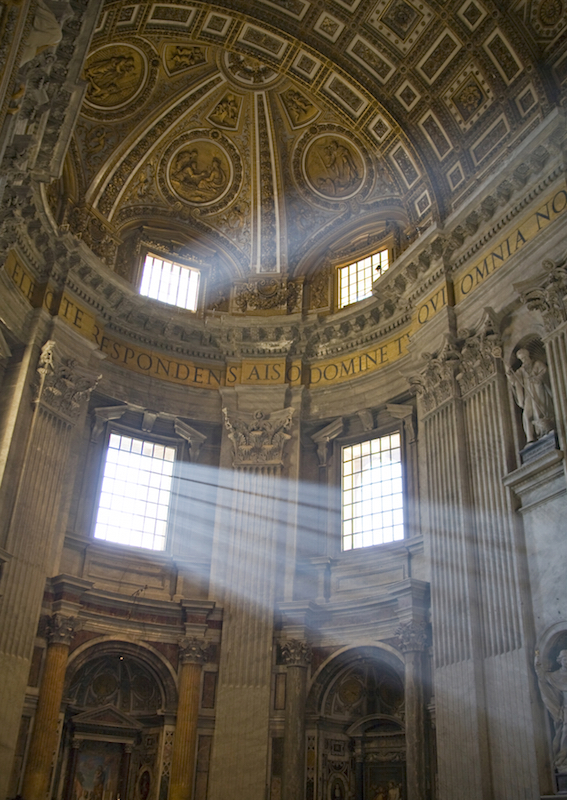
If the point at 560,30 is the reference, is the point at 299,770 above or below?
below

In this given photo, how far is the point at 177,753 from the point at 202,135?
15.4 m

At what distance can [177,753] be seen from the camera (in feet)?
54.3

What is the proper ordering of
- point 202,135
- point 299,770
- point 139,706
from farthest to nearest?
point 202,135
point 139,706
point 299,770

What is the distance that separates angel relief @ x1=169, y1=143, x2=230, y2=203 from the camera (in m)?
22.4

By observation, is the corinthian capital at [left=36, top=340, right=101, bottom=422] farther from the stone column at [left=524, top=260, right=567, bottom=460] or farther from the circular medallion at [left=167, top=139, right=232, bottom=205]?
the stone column at [left=524, top=260, right=567, bottom=460]

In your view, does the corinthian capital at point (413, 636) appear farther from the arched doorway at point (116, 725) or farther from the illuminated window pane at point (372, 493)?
the arched doorway at point (116, 725)

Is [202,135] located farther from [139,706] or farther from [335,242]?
[139,706]

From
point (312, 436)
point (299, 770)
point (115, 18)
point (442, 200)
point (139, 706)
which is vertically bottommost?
point (299, 770)

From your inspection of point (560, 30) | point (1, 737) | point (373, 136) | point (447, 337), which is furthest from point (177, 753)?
point (560, 30)

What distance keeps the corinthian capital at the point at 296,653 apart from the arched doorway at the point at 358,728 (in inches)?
17.3

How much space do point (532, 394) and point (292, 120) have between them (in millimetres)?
11179

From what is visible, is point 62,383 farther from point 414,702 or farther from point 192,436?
point 414,702

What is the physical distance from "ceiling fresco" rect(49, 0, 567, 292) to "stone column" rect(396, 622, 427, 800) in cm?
958

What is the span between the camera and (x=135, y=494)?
758 inches
